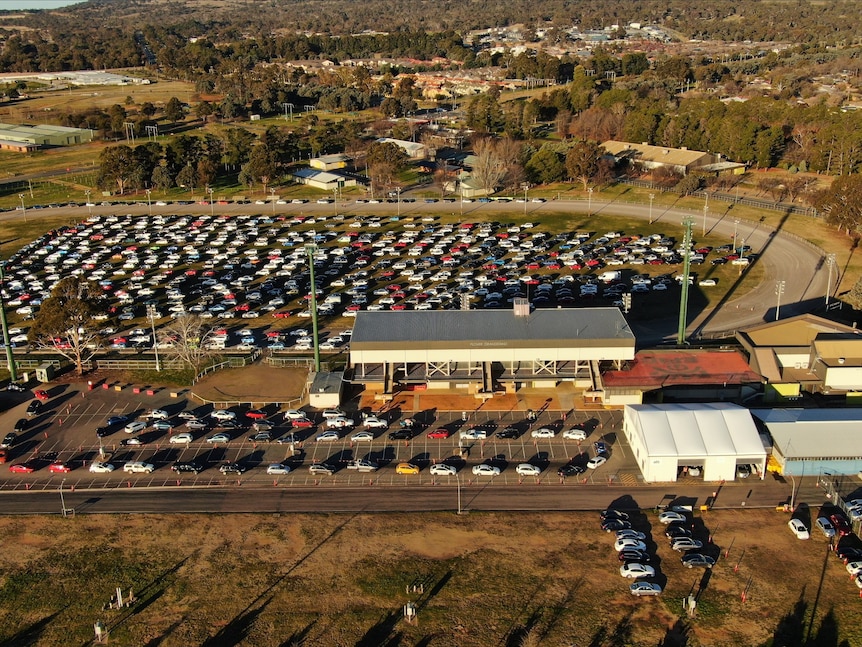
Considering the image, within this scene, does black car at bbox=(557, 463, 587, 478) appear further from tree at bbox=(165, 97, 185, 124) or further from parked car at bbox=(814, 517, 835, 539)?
tree at bbox=(165, 97, 185, 124)

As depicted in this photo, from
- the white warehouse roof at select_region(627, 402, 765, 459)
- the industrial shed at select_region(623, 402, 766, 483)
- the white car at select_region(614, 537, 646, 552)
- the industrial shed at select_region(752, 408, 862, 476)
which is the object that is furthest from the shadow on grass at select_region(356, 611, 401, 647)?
the industrial shed at select_region(752, 408, 862, 476)

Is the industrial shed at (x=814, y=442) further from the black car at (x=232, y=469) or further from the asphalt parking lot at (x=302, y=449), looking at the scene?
the black car at (x=232, y=469)

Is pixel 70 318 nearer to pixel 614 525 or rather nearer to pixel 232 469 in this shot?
pixel 232 469

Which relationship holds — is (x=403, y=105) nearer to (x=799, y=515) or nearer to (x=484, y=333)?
(x=484, y=333)

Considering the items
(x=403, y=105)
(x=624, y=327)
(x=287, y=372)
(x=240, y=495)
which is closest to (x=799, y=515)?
(x=624, y=327)

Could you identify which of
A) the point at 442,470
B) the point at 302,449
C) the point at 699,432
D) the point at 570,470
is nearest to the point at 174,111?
the point at 302,449

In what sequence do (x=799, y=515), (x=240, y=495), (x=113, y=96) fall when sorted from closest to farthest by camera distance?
(x=799, y=515) → (x=240, y=495) → (x=113, y=96)
